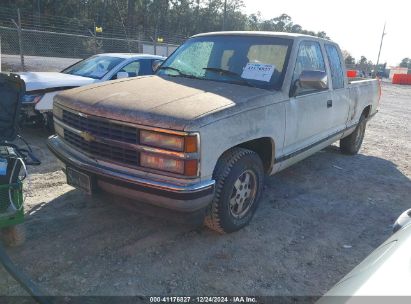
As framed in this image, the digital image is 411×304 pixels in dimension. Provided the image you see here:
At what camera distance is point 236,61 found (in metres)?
4.14

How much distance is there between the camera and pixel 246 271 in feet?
10.1

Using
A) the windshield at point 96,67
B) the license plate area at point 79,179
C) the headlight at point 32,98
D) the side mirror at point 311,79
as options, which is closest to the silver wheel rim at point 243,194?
the side mirror at point 311,79

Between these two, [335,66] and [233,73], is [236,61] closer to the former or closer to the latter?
[233,73]

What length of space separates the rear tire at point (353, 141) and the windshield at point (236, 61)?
10.5 feet

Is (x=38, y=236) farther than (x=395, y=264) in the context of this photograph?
Yes

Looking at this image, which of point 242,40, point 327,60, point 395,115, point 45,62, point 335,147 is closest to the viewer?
point 242,40

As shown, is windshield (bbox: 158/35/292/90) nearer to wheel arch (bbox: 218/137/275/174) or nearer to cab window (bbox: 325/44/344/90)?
wheel arch (bbox: 218/137/275/174)

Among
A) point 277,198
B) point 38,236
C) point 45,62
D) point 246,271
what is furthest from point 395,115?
point 45,62

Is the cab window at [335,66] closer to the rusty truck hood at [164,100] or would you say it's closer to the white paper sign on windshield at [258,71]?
the white paper sign on windshield at [258,71]

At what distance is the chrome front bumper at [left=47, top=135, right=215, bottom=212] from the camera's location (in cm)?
285

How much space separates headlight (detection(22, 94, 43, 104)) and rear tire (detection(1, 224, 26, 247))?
128 inches

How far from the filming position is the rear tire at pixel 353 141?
6.67 meters

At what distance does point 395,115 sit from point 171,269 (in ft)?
39.1

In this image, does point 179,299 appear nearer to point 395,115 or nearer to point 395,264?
point 395,264
